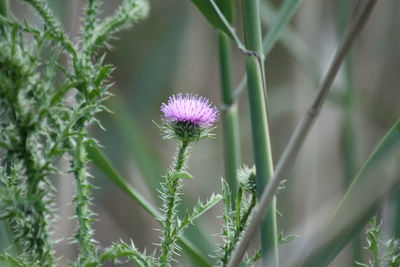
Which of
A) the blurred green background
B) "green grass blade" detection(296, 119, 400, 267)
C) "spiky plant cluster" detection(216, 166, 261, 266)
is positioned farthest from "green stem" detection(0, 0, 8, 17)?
the blurred green background

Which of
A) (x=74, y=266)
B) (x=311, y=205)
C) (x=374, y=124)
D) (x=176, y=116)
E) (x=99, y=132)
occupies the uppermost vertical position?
(x=374, y=124)

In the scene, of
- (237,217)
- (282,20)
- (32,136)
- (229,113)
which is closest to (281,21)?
(282,20)

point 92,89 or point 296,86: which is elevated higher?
point 296,86

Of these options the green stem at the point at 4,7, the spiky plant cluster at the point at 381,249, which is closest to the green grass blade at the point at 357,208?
the spiky plant cluster at the point at 381,249

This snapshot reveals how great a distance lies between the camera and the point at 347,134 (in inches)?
54.8

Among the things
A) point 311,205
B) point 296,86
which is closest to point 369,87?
point 296,86

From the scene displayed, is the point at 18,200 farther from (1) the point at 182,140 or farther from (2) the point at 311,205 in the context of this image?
(2) the point at 311,205

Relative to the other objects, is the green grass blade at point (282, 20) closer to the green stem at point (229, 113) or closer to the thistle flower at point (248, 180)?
the green stem at point (229, 113)

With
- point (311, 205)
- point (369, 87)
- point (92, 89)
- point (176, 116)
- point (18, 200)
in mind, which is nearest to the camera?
point (18, 200)

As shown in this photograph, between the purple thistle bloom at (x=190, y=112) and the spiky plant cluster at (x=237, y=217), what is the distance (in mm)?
80

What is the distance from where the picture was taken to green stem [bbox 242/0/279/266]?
589 millimetres

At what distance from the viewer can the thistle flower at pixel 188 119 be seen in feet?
2.14

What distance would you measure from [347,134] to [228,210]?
845mm

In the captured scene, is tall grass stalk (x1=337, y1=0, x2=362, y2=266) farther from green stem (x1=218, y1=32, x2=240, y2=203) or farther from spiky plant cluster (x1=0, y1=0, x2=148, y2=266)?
spiky plant cluster (x1=0, y1=0, x2=148, y2=266)
